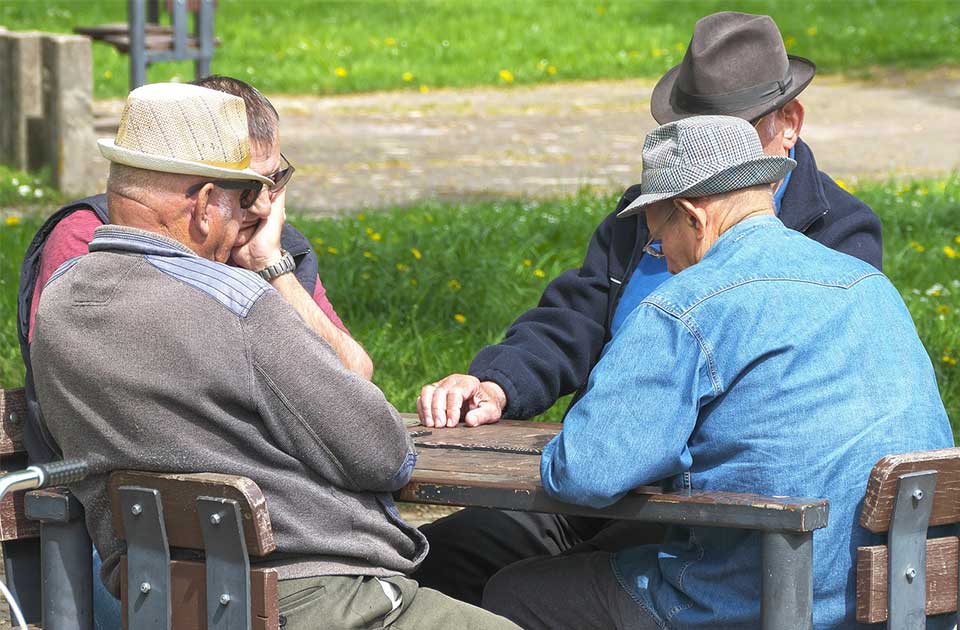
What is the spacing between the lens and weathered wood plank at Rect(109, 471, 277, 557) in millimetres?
2443

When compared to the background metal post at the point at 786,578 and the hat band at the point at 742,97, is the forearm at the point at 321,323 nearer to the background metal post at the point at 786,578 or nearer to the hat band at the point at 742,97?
the hat band at the point at 742,97

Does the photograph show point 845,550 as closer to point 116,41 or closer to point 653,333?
point 653,333

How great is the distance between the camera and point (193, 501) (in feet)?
8.23

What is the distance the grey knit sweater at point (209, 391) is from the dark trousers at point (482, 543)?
910 millimetres

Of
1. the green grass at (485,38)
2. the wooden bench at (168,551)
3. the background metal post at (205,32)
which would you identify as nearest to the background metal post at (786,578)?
the wooden bench at (168,551)

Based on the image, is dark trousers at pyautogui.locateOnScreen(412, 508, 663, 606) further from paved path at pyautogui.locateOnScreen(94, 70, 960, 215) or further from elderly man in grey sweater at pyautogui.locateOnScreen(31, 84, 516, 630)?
paved path at pyautogui.locateOnScreen(94, 70, 960, 215)

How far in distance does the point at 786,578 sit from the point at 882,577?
0.67 feet

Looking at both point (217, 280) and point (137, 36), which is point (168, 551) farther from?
point (137, 36)

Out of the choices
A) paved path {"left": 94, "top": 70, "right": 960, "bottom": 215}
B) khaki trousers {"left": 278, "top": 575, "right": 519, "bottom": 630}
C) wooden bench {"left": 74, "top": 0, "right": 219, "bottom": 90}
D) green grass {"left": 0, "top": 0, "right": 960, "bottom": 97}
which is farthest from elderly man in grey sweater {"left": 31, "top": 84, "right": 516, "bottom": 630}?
green grass {"left": 0, "top": 0, "right": 960, "bottom": 97}

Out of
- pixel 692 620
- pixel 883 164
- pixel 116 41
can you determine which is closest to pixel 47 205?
pixel 116 41

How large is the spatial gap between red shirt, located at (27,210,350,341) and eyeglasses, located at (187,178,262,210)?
513 mm

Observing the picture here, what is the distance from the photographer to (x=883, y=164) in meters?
11.1

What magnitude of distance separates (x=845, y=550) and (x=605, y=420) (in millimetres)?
484

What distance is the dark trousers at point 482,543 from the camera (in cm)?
353
